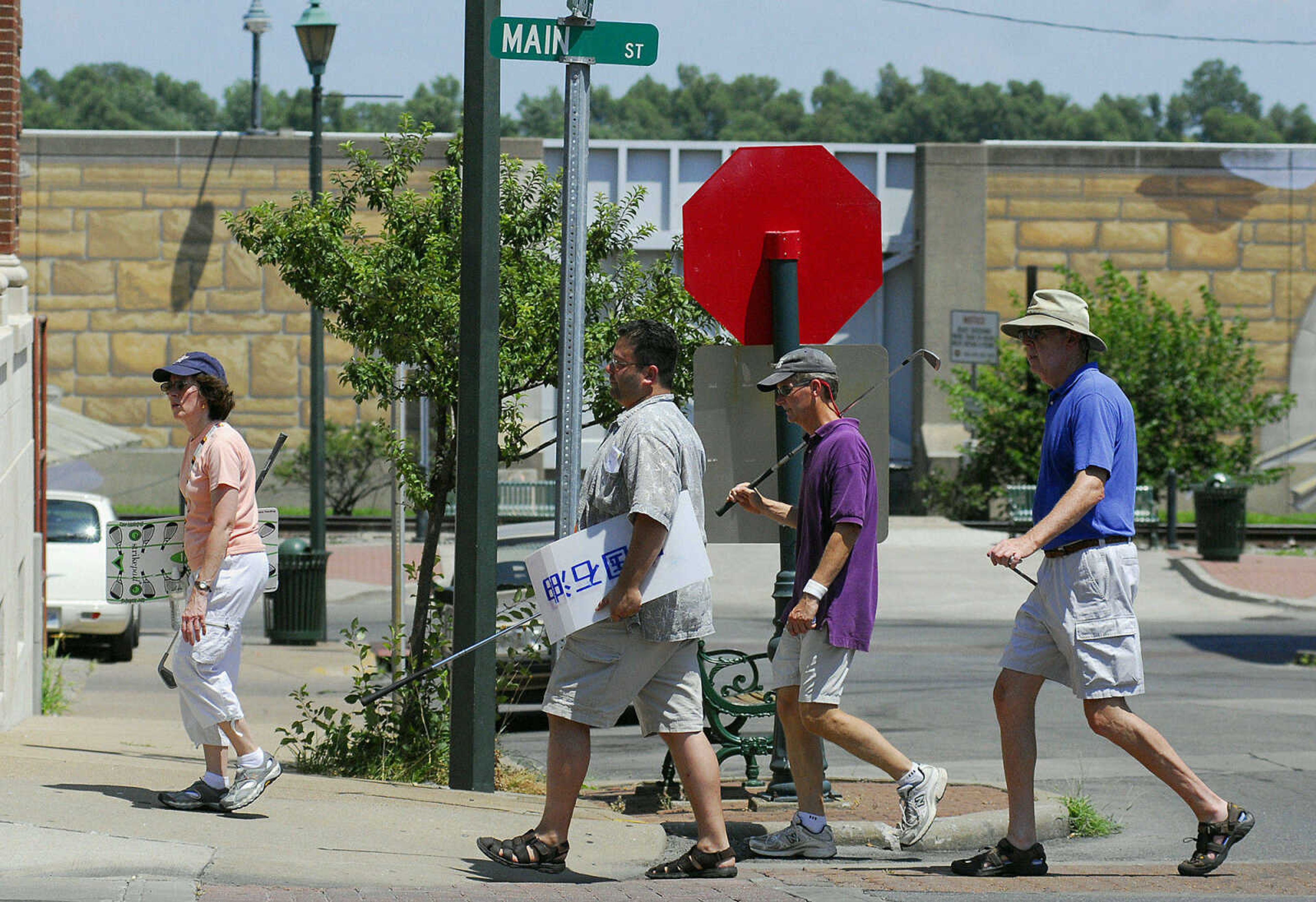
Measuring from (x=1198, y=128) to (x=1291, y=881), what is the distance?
6480 inches

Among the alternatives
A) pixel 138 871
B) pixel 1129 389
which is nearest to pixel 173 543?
pixel 138 871

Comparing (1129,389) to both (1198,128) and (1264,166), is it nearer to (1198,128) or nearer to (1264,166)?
(1264,166)

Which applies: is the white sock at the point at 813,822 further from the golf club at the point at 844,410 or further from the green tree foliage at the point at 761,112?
the green tree foliage at the point at 761,112

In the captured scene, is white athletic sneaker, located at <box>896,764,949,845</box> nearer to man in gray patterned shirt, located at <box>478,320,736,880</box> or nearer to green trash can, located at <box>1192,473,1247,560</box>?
man in gray patterned shirt, located at <box>478,320,736,880</box>

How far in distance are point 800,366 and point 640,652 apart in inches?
51.8

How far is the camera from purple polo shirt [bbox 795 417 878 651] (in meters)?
6.01

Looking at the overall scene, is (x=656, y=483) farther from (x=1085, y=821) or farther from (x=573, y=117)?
(x=1085, y=821)

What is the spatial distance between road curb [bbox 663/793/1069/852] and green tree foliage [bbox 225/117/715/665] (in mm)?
2118

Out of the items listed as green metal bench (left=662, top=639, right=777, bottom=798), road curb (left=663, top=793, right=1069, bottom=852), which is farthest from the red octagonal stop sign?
road curb (left=663, top=793, right=1069, bottom=852)

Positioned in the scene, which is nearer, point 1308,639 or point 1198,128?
point 1308,639

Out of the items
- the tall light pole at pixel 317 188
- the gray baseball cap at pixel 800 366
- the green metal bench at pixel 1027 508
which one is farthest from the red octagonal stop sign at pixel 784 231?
the green metal bench at pixel 1027 508

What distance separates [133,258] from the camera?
34.7 m

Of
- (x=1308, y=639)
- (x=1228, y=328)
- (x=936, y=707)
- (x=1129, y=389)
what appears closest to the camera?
(x=936, y=707)

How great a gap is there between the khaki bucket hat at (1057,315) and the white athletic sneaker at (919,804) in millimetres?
1694
